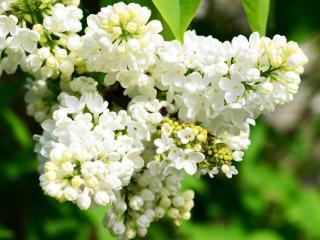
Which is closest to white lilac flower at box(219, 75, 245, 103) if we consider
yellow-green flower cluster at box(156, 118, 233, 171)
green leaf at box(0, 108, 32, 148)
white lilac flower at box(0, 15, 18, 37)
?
yellow-green flower cluster at box(156, 118, 233, 171)

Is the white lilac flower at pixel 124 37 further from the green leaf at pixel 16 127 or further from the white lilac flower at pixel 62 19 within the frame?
the green leaf at pixel 16 127

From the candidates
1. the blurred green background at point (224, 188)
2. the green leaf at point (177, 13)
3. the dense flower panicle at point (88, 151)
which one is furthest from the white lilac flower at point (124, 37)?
the blurred green background at point (224, 188)

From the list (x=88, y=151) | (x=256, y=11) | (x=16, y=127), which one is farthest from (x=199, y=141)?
(x=16, y=127)

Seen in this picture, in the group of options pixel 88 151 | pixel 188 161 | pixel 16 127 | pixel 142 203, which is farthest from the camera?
pixel 16 127

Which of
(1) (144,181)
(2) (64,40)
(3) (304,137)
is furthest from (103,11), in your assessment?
(3) (304,137)

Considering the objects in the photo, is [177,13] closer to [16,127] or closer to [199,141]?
[199,141]

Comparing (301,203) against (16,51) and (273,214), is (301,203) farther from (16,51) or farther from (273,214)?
(16,51)
